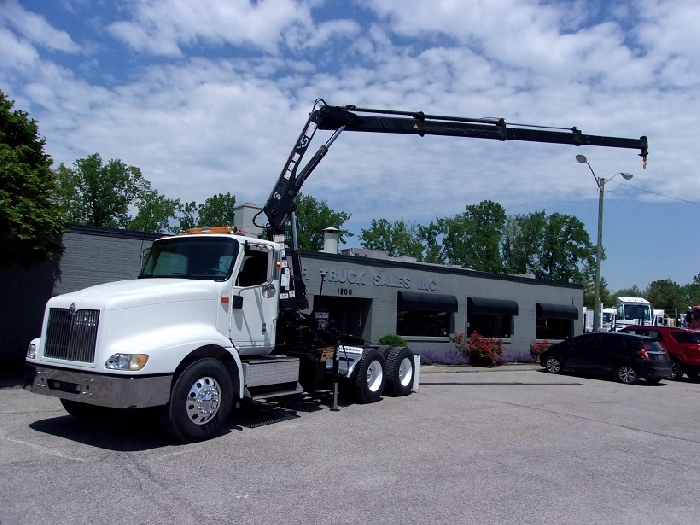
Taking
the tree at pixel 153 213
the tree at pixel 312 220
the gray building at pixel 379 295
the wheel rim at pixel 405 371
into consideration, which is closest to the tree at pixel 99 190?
the tree at pixel 153 213

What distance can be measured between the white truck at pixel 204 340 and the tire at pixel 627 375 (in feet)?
30.4

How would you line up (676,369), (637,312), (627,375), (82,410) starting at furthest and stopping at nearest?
(637,312) < (676,369) < (627,375) < (82,410)

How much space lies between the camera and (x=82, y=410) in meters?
8.74

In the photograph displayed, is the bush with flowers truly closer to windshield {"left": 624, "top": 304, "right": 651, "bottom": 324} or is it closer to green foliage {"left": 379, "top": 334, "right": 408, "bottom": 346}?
green foliage {"left": 379, "top": 334, "right": 408, "bottom": 346}

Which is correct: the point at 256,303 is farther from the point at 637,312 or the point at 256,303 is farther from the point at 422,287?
the point at 637,312

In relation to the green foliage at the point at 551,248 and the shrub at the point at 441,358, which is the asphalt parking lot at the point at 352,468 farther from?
the green foliage at the point at 551,248

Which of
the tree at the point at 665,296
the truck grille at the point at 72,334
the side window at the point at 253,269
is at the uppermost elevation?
the tree at the point at 665,296

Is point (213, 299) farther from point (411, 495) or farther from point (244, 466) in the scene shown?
point (411, 495)

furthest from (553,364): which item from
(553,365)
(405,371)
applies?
(405,371)

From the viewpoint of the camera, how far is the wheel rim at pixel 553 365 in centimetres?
2092

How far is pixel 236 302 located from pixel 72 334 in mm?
2249

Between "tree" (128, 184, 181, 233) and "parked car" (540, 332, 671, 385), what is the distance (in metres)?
32.5

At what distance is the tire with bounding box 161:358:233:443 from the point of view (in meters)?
7.60

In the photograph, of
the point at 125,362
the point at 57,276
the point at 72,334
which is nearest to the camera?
the point at 125,362
